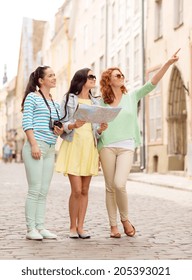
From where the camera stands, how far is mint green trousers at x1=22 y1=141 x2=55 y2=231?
6.10m

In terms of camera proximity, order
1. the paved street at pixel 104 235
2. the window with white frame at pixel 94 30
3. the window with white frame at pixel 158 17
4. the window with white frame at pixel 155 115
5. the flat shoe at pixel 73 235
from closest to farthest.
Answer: the paved street at pixel 104 235 < the flat shoe at pixel 73 235 < the window with white frame at pixel 155 115 < the window with white frame at pixel 158 17 < the window with white frame at pixel 94 30

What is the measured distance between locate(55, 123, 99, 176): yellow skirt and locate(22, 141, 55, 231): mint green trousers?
0.38 feet

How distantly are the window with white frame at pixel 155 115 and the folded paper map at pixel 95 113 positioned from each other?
749 inches

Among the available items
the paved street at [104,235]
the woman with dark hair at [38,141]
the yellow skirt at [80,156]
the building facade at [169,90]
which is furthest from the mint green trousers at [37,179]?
the building facade at [169,90]

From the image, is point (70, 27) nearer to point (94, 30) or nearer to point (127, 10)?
point (94, 30)

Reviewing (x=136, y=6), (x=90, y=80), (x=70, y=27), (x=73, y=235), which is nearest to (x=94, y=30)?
(x=70, y=27)

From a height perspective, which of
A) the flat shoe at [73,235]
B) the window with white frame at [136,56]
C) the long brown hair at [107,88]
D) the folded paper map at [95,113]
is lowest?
the flat shoe at [73,235]

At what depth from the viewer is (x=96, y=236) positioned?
657 centimetres

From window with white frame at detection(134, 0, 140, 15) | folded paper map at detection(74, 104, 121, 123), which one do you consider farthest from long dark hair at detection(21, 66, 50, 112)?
window with white frame at detection(134, 0, 140, 15)

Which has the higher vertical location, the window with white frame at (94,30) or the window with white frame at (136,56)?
the window with white frame at (94,30)

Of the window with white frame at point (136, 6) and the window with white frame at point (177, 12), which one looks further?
the window with white frame at point (136, 6)

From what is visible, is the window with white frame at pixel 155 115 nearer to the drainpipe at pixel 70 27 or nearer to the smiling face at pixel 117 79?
the drainpipe at pixel 70 27

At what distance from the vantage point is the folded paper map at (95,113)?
18.0ft

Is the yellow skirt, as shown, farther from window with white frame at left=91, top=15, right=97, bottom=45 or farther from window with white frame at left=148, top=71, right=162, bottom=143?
window with white frame at left=91, top=15, right=97, bottom=45
